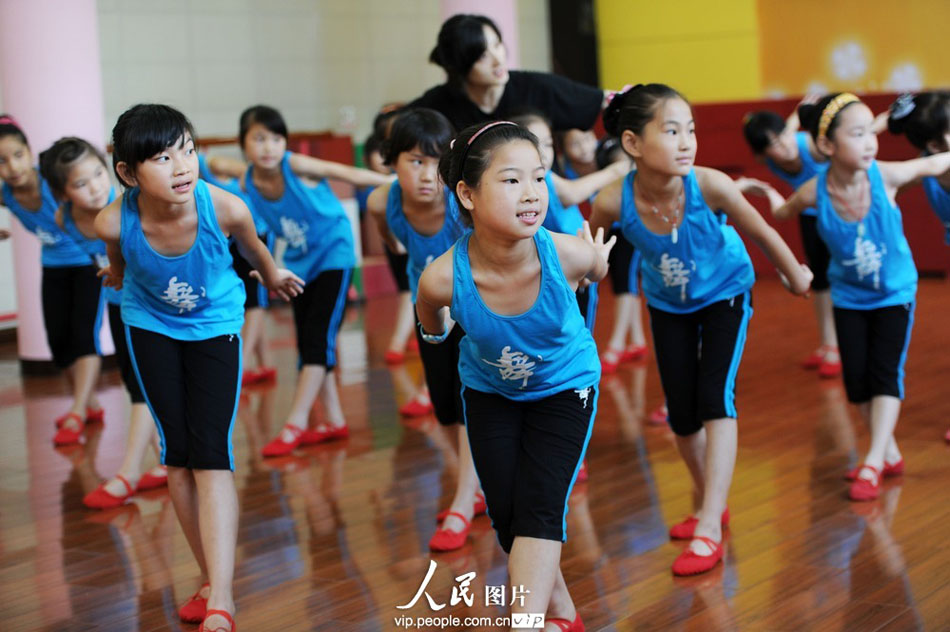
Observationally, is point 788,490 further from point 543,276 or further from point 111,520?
point 111,520

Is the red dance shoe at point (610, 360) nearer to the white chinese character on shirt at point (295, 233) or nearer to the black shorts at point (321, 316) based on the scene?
the black shorts at point (321, 316)

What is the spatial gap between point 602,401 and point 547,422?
2937 millimetres

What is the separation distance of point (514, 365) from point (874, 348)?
185 cm

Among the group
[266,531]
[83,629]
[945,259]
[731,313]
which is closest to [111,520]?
[266,531]

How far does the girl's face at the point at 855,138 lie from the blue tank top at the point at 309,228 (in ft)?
6.90

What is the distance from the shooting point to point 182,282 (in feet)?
9.95

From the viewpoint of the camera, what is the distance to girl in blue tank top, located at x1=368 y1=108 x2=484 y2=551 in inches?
143

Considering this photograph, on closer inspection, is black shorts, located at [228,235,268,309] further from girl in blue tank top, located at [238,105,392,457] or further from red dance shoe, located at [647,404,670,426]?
red dance shoe, located at [647,404,670,426]

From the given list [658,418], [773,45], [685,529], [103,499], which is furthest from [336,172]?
[773,45]

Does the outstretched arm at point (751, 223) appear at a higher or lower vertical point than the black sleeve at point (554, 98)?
lower

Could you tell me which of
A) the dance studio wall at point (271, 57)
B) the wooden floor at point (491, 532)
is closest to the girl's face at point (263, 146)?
the wooden floor at point (491, 532)

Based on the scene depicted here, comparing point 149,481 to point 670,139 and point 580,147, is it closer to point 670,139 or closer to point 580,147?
point 580,147

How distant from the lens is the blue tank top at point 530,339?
2.59m

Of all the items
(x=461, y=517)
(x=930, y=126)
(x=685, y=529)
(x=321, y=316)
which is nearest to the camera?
(x=685, y=529)
